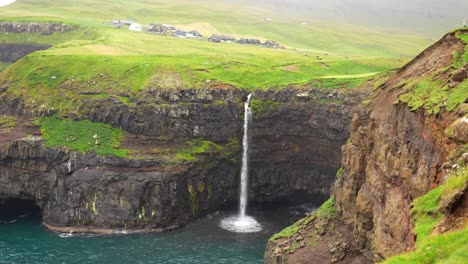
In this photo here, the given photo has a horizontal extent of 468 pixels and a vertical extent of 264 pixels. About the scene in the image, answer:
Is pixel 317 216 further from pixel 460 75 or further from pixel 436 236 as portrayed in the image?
pixel 436 236

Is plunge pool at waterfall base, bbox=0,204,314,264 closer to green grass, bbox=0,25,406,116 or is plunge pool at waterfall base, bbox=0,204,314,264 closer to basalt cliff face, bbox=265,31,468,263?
basalt cliff face, bbox=265,31,468,263

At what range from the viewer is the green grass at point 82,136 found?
8725 cm

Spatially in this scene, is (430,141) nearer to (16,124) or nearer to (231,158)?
(231,158)

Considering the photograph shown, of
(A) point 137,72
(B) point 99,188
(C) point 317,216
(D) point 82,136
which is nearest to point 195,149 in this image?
(B) point 99,188

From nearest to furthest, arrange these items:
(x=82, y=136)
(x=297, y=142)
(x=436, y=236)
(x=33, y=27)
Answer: (x=436, y=236) → (x=82, y=136) → (x=297, y=142) → (x=33, y=27)

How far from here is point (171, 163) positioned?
285 feet

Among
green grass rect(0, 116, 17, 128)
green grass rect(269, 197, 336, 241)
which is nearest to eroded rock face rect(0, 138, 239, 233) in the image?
green grass rect(0, 116, 17, 128)

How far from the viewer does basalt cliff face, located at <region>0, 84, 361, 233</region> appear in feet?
276

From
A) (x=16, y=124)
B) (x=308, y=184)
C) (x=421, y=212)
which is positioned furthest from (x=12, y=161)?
(x=421, y=212)

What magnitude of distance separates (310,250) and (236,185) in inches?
1605

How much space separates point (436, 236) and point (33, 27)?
17108 centimetres

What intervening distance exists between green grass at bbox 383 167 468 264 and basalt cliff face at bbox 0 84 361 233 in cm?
5903

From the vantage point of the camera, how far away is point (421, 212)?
27547mm

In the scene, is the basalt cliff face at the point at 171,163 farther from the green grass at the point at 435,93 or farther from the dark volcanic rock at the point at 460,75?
the dark volcanic rock at the point at 460,75
